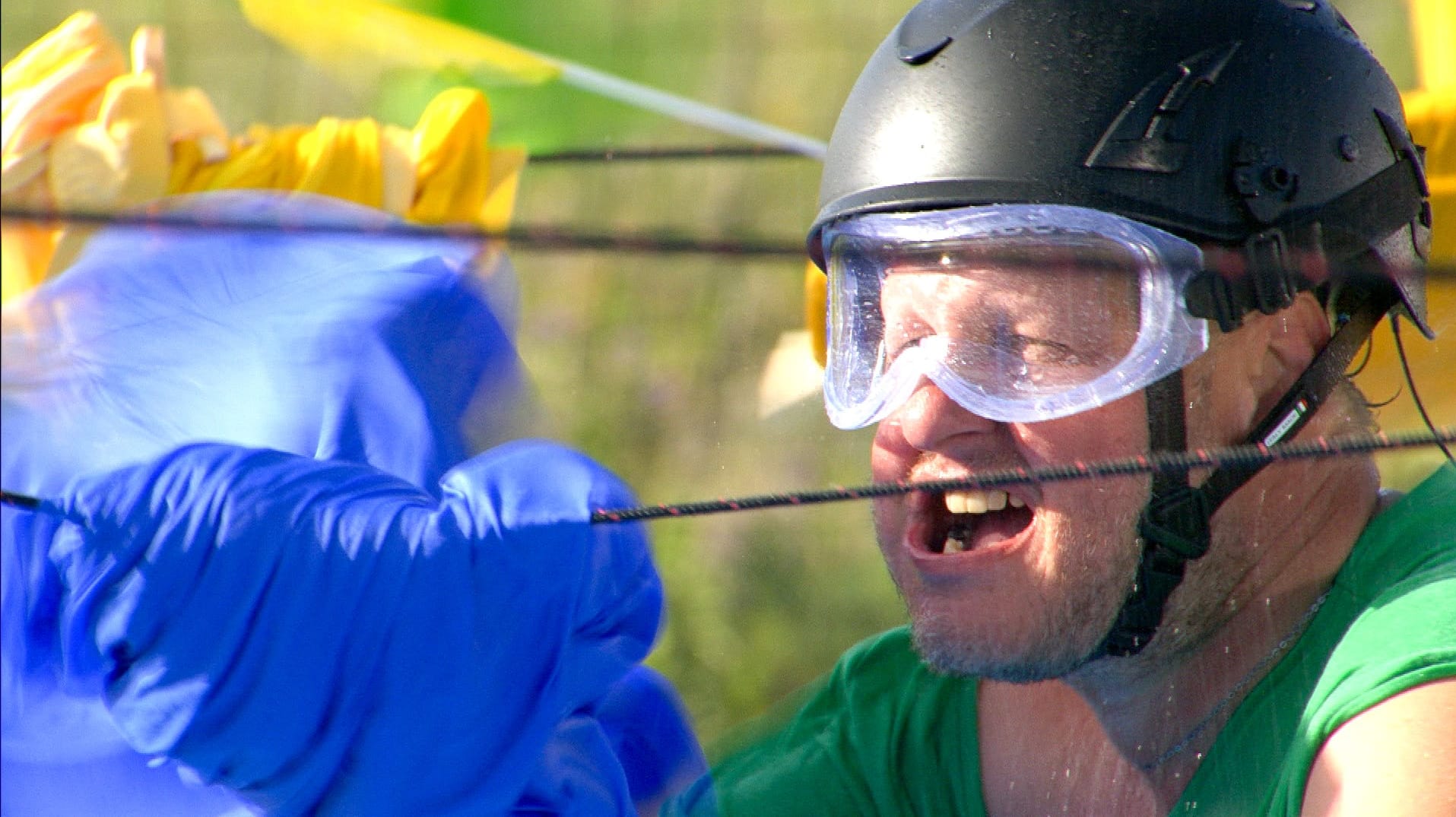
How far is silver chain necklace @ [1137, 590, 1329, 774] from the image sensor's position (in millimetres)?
1104

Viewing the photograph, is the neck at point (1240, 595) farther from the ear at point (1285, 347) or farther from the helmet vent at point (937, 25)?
the helmet vent at point (937, 25)

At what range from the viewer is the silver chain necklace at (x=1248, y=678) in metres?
1.10

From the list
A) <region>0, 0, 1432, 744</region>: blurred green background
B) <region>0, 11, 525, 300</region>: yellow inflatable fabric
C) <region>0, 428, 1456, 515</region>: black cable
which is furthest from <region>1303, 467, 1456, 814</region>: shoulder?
<region>0, 0, 1432, 744</region>: blurred green background

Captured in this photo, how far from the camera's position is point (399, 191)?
6.24ft

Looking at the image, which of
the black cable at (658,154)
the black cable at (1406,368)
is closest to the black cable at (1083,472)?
the black cable at (1406,368)

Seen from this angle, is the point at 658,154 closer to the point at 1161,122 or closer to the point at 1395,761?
the point at 1161,122

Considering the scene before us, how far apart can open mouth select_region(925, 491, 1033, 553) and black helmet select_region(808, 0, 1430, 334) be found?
21 centimetres

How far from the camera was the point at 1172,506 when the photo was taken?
1128mm

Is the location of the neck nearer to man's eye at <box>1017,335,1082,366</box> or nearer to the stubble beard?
the stubble beard

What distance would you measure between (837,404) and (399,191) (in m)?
0.86

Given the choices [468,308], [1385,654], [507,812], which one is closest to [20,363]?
[468,308]

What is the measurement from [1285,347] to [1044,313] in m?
0.21

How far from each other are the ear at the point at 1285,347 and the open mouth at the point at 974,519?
20 cm

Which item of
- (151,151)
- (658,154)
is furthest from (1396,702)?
(151,151)
